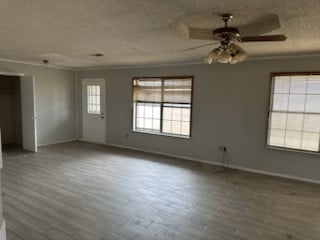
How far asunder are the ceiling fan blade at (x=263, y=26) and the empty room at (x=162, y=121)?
0.06 feet

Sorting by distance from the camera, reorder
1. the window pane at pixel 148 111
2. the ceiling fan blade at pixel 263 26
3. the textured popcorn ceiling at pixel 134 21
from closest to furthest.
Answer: the textured popcorn ceiling at pixel 134 21, the ceiling fan blade at pixel 263 26, the window pane at pixel 148 111

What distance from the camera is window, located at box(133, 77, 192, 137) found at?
5.57m

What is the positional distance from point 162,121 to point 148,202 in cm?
292

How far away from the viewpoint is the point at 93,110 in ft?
23.6

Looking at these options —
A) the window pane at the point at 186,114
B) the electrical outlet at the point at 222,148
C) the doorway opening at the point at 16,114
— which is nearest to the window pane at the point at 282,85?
the electrical outlet at the point at 222,148

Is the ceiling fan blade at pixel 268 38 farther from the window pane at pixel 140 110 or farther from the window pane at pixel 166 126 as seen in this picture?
the window pane at pixel 140 110

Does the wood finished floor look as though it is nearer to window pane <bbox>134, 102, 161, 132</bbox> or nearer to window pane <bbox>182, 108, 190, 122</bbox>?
window pane <bbox>182, 108, 190, 122</bbox>

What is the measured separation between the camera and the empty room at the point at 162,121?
245 cm

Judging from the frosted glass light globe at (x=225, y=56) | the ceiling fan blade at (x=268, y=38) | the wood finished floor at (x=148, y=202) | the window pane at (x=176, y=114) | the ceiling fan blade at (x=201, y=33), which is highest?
the ceiling fan blade at (x=201, y=33)

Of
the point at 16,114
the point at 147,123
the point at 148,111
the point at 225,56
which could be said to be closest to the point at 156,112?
the point at 148,111

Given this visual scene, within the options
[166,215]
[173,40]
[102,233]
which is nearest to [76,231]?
[102,233]

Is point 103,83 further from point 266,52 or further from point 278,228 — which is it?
point 278,228

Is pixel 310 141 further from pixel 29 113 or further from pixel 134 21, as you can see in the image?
pixel 29 113

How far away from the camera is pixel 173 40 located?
3.33 m
